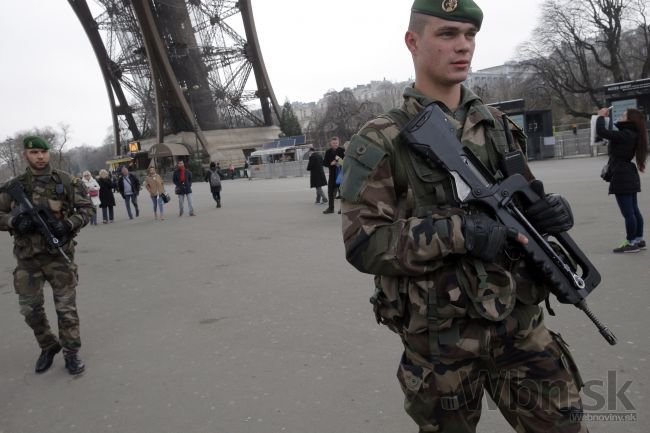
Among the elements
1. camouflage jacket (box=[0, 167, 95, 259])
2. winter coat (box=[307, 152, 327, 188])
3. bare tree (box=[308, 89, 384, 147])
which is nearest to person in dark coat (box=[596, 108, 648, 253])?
camouflage jacket (box=[0, 167, 95, 259])

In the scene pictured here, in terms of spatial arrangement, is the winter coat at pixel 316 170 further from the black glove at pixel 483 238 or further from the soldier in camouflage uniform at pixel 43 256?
the black glove at pixel 483 238

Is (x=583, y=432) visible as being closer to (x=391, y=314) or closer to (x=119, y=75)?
(x=391, y=314)

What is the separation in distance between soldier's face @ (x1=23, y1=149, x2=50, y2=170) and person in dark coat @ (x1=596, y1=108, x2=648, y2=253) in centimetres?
523

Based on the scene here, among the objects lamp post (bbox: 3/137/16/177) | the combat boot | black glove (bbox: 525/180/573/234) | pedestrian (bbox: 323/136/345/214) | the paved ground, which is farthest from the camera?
lamp post (bbox: 3/137/16/177)

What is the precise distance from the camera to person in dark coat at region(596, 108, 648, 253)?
5.04 meters

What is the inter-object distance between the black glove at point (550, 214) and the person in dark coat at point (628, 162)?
167 inches

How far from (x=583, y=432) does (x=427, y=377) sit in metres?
0.49

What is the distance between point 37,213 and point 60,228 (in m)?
0.20

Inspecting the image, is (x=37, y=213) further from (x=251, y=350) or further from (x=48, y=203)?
(x=251, y=350)

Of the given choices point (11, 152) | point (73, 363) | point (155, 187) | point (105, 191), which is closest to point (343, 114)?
point (105, 191)

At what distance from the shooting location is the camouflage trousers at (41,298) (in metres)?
3.57

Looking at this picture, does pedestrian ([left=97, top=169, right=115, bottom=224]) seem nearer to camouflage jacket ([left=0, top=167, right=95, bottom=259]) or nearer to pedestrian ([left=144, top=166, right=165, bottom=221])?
pedestrian ([left=144, top=166, right=165, bottom=221])

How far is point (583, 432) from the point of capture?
4.90ft

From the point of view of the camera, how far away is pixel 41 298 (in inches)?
146
